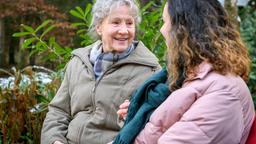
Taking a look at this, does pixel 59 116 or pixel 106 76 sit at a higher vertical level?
pixel 106 76

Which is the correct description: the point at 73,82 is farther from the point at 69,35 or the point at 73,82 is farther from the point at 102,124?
the point at 69,35

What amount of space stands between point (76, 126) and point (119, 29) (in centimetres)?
66

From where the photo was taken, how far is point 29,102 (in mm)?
4230

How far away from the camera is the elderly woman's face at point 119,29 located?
3074 mm

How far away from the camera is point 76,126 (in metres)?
3.10

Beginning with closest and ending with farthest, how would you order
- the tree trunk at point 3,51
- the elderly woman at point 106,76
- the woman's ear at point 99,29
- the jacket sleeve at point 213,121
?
the jacket sleeve at point 213,121
the elderly woman at point 106,76
the woman's ear at point 99,29
the tree trunk at point 3,51

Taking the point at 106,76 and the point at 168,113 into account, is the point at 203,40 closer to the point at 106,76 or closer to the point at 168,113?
the point at 168,113

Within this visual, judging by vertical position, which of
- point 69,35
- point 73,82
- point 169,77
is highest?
point 169,77

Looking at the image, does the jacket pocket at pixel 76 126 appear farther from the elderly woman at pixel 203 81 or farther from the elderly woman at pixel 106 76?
the elderly woman at pixel 203 81

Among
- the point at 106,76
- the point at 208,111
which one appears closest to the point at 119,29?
the point at 106,76

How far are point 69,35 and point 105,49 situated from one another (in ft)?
30.2

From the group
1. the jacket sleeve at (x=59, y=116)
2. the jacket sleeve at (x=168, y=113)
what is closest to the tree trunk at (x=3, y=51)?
the jacket sleeve at (x=59, y=116)

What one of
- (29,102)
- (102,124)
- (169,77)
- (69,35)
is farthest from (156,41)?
(69,35)

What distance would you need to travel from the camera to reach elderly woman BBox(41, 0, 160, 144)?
3.04 m
